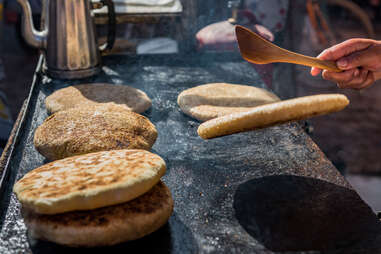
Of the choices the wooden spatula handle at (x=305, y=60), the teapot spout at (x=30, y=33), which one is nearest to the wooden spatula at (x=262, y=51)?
the wooden spatula handle at (x=305, y=60)

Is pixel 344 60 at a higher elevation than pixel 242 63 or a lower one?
higher

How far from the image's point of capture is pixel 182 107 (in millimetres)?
1883

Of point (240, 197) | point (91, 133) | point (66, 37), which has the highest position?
point (66, 37)

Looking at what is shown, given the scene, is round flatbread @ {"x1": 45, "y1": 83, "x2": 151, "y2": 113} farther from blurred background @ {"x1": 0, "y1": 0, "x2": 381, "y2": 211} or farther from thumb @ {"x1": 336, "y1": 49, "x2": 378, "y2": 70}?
thumb @ {"x1": 336, "y1": 49, "x2": 378, "y2": 70}

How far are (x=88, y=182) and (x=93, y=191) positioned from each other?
59 mm

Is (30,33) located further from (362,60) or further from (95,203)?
(362,60)

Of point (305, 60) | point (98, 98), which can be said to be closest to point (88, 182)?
point (98, 98)

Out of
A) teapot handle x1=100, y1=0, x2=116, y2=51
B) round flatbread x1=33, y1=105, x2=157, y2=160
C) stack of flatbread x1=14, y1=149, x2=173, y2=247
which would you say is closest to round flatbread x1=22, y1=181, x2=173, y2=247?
stack of flatbread x1=14, y1=149, x2=173, y2=247

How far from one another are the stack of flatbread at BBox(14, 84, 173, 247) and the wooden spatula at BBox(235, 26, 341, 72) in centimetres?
69

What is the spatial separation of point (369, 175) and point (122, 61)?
8.28ft

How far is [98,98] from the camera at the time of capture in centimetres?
195

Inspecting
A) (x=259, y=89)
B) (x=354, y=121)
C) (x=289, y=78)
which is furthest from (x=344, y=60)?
(x=354, y=121)

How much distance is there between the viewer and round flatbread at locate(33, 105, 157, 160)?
1.38m

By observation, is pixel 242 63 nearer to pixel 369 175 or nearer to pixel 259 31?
pixel 259 31
